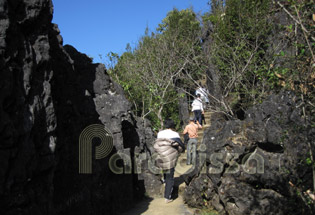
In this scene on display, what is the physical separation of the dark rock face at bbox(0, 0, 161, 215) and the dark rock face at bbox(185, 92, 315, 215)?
2.15m

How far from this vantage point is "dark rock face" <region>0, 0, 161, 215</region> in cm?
361

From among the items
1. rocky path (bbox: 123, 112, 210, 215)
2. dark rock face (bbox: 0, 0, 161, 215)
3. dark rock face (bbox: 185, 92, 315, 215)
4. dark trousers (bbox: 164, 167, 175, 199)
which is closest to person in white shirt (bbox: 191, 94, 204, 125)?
rocky path (bbox: 123, 112, 210, 215)

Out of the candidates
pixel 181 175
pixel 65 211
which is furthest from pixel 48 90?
pixel 181 175

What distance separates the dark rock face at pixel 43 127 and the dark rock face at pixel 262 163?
2.15 metres

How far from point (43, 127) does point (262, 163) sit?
358 centimetres

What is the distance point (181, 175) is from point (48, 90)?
6110 mm

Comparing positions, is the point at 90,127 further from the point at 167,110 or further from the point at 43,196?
the point at 167,110

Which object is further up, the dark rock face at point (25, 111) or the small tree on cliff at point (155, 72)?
the small tree on cliff at point (155, 72)

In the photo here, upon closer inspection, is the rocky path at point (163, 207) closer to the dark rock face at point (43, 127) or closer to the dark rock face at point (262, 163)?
the dark rock face at point (43, 127)

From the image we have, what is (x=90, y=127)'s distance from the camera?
6414 millimetres

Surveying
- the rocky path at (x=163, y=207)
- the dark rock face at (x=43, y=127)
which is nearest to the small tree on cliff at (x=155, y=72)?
the rocky path at (x=163, y=207)

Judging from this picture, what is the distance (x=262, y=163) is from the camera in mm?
5422

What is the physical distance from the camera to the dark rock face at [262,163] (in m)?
5.00

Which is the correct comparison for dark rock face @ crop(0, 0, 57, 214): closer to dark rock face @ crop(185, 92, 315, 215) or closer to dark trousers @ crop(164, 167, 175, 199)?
dark rock face @ crop(185, 92, 315, 215)
